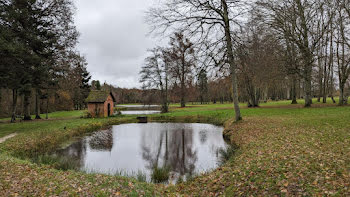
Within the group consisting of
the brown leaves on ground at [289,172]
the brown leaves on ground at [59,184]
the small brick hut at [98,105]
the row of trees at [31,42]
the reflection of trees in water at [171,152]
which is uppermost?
the row of trees at [31,42]

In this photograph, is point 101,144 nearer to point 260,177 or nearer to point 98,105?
point 260,177

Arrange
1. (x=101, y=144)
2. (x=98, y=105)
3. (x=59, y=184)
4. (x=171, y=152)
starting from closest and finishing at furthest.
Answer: (x=59, y=184) < (x=171, y=152) < (x=101, y=144) < (x=98, y=105)

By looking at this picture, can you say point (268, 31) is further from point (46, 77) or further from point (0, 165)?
point (0, 165)

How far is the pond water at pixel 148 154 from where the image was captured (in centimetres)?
906

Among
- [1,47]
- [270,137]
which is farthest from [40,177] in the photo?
[270,137]

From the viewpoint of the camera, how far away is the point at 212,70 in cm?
1433

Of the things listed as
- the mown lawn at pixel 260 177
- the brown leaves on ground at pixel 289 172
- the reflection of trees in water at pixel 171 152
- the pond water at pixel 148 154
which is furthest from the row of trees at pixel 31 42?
the brown leaves on ground at pixel 289 172

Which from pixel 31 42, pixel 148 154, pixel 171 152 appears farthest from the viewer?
pixel 31 42

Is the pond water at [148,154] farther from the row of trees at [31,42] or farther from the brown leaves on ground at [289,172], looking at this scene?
the row of trees at [31,42]

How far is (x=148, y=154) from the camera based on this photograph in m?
11.8

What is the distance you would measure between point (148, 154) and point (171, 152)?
4.78ft

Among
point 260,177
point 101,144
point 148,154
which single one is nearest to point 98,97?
point 101,144

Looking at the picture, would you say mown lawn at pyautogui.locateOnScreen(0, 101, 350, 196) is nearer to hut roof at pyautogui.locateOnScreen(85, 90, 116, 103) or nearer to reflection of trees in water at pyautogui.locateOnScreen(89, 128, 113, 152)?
reflection of trees in water at pyautogui.locateOnScreen(89, 128, 113, 152)

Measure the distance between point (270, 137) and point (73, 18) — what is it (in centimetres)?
2194
